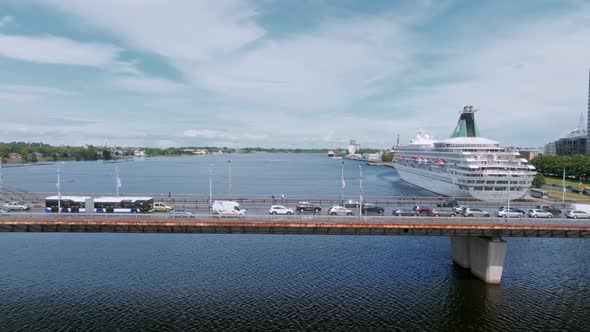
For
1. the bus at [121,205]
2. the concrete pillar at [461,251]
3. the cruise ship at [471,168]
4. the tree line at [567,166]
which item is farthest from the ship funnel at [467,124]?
the bus at [121,205]

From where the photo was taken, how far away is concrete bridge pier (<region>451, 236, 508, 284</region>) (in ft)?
134

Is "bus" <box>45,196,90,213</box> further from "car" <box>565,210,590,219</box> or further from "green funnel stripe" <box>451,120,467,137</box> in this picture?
"green funnel stripe" <box>451,120,467,137</box>

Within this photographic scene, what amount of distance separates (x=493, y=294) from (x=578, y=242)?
31.4m

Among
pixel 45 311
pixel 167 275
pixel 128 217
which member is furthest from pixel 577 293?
pixel 45 311

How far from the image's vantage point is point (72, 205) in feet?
180

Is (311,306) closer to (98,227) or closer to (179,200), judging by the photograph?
(98,227)

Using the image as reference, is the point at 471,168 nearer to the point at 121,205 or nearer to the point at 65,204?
the point at 121,205

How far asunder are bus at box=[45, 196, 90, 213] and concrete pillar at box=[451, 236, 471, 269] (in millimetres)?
45950

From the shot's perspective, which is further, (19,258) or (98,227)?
(19,258)

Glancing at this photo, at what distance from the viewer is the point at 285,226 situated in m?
38.9

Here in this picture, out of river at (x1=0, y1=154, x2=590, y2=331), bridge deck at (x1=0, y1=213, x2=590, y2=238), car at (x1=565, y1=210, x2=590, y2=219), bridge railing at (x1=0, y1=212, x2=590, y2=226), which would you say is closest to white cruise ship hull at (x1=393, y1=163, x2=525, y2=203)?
river at (x1=0, y1=154, x2=590, y2=331)

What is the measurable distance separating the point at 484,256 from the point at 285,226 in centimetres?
2091

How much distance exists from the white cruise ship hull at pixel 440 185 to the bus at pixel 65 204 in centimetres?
6951

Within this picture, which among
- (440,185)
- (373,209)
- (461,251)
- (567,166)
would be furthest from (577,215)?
(567,166)
